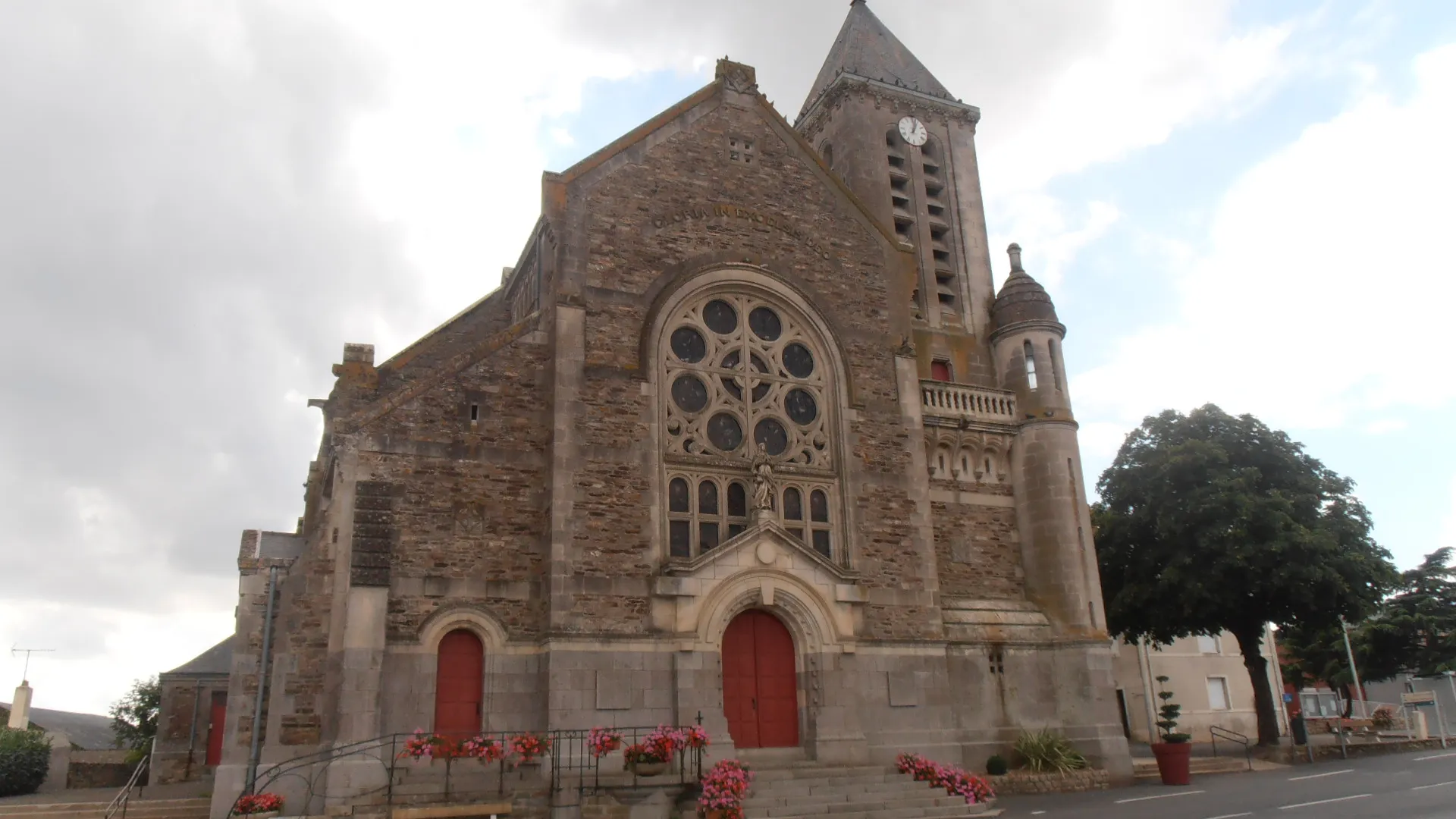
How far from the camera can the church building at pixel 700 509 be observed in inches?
662

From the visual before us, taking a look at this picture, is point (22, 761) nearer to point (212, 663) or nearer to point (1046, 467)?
point (212, 663)

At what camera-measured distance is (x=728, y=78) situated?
22.1 m

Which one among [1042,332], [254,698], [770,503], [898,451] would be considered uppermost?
[1042,332]

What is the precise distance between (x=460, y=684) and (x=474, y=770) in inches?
54.4

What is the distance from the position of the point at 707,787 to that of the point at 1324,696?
4912cm

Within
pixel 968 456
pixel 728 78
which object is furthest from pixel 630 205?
pixel 968 456

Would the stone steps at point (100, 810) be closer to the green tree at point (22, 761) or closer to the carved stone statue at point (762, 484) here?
the green tree at point (22, 761)

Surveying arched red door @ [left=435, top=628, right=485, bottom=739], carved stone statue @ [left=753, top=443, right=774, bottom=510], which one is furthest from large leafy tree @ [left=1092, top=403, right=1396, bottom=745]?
arched red door @ [left=435, top=628, right=485, bottom=739]

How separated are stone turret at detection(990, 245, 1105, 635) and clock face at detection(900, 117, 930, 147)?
5784 millimetres

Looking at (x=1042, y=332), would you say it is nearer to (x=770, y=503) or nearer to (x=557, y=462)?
(x=770, y=503)

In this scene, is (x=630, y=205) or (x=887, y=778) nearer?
(x=887, y=778)

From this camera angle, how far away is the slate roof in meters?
28.0

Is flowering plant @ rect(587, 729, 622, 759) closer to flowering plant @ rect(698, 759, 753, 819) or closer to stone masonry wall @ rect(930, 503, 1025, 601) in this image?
flowering plant @ rect(698, 759, 753, 819)

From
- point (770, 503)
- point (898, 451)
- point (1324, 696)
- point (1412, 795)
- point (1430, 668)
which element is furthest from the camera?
point (1324, 696)
